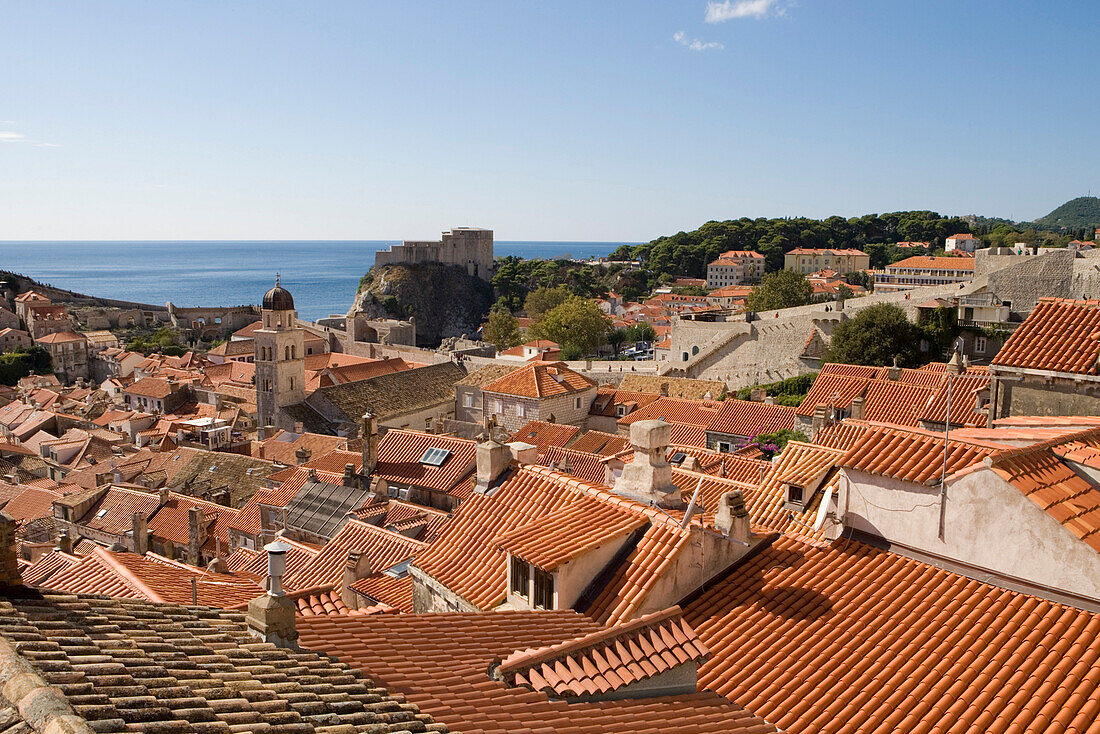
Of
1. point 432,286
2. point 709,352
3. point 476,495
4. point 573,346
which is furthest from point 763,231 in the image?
point 476,495

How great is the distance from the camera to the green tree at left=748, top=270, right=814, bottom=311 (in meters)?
61.6

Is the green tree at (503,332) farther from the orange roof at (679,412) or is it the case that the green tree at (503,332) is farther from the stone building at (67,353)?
the stone building at (67,353)

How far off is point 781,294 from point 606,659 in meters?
59.9

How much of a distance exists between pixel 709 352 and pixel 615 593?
134ft

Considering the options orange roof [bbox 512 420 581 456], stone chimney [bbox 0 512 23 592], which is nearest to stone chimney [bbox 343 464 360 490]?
orange roof [bbox 512 420 581 456]

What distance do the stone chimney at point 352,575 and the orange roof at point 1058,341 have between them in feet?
32.5

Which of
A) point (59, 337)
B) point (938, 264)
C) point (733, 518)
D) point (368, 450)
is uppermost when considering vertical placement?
point (938, 264)

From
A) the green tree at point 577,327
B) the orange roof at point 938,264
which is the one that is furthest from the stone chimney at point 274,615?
the orange roof at point 938,264

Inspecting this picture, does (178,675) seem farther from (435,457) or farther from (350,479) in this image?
(350,479)

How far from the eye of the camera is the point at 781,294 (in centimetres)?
6194

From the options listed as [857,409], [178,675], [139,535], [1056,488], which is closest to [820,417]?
[857,409]

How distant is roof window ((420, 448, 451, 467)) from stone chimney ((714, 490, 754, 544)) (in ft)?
46.3

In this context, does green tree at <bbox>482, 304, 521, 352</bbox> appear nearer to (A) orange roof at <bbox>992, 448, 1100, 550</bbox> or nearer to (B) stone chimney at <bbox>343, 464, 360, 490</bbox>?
(B) stone chimney at <bbox>343, 464, 360, 490</bbox>

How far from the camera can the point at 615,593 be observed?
282 inches
